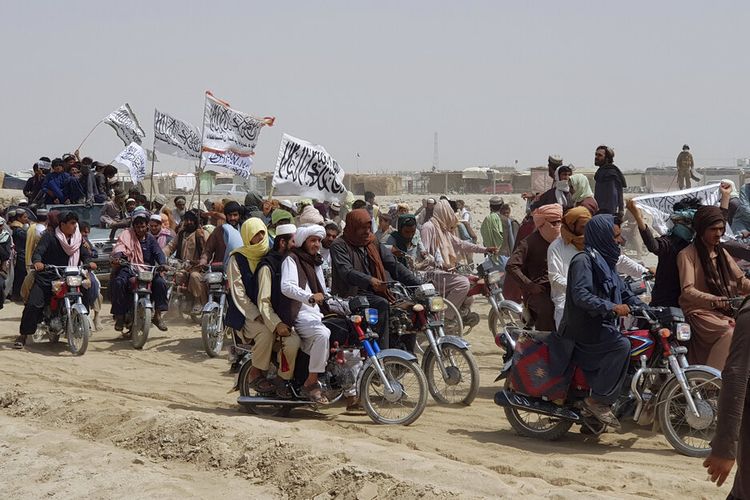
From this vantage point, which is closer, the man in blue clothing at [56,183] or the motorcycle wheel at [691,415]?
the motorcycle wheel at [691,415]

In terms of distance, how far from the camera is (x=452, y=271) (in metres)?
13.6

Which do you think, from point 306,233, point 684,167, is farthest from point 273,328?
point 684,167

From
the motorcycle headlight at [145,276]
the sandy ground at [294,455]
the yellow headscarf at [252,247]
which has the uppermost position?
the yellow headscarf at [252,247]

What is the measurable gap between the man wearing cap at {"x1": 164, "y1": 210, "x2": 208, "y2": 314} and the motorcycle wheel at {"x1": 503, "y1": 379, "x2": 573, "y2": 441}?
651 centimetres

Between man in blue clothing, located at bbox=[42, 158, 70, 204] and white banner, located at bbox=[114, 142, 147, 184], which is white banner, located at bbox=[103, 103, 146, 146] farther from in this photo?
man in blue clothing, located at bbox=[42, 158, 70, 204]

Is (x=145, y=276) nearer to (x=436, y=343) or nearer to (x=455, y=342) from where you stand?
(x=436, y=343)

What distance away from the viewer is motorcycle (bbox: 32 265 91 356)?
527 inches

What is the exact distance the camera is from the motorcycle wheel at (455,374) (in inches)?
380

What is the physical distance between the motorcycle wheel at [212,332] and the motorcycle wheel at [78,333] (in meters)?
1.39

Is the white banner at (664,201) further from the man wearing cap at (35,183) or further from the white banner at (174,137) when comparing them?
the man wearing cap at (35,183)

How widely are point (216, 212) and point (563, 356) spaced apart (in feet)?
26.0

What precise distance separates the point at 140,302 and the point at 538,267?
5.76 meters

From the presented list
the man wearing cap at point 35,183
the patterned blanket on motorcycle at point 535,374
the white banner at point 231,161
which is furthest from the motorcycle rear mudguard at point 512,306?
the man wearing cap at point 35,183

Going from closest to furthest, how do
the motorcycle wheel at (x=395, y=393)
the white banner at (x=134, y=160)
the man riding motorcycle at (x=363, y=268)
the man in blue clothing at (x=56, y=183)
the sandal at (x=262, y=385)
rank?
the motorcycle wheel at (x=395, y=393) < the sandal at (x=262, y=385) < the man riding motorcycle at (x=363, y=268) < the man in blue clothing at (x=56, y=183) < the white banner at (x=134, y=160)
